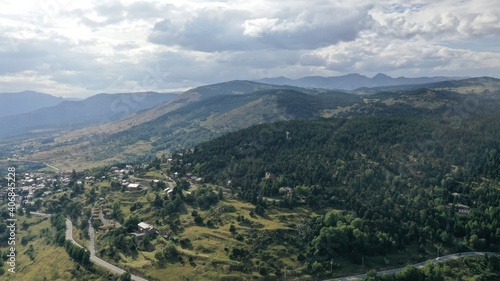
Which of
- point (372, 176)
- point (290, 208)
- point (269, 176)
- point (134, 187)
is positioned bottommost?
point (290, 208)

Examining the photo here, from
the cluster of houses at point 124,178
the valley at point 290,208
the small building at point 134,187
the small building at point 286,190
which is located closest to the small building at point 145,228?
the valley at point 290,208

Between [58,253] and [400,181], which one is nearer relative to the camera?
[58,253]

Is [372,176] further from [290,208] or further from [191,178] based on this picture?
[191,178]

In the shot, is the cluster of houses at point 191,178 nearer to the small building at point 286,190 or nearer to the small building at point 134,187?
the small building at point 134,187

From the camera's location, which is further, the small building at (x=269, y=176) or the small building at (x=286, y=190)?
the small building at (x=269, y=176)

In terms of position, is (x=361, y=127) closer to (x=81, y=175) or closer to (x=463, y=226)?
(x=463, y=226)

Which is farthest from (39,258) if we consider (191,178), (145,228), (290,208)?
(290,208)

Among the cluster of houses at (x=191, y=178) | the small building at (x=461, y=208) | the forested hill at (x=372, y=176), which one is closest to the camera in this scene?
the forested hill at (x=372, y=176)

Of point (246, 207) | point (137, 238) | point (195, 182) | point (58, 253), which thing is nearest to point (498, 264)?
point (246, 207)

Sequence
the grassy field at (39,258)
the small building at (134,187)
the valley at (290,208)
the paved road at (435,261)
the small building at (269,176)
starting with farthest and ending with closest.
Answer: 1. the small building at (134,187)
2. the small building at (269,176)
3. the grassy field at (39,258)
4. the valley at (290,208)
5. the paved road at (435,261)
